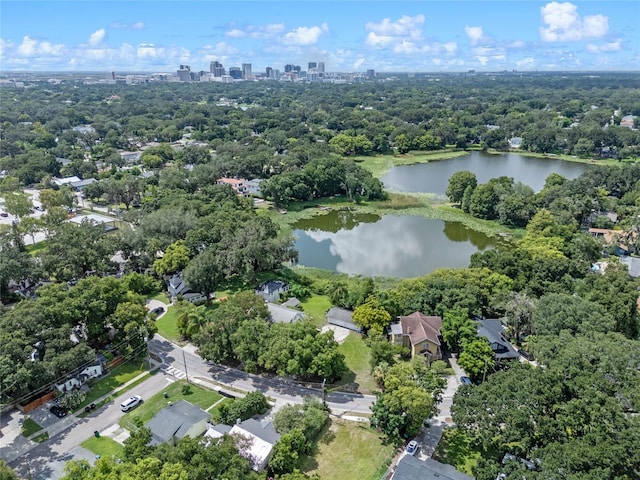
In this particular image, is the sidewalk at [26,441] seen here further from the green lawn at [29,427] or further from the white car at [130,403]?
the white car at [130,403]

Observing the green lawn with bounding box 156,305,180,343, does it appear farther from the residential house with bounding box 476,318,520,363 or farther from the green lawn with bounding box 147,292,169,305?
the residential house with bounding box 476,318,520,363

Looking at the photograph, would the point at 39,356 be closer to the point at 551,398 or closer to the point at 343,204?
the point at 551,398

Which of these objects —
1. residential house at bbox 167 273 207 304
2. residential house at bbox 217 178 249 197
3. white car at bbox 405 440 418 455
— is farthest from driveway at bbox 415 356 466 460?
residential house at bbox 217 178 249 197

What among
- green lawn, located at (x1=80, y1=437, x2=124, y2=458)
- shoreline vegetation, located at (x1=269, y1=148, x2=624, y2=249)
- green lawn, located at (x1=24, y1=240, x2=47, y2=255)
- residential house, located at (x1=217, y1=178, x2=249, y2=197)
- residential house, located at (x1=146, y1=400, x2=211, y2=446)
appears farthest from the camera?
residential house, located at (x1=217, y1=178, x2=249, y2=197)

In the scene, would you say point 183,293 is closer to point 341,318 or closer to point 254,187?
point 341,318

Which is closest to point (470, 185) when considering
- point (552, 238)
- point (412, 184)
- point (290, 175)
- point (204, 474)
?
point (412, 184)

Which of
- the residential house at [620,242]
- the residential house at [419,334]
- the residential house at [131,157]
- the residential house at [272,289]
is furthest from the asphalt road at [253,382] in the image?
the residential house at [131,157]

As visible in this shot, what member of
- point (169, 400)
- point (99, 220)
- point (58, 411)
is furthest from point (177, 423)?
point (99, 220)
